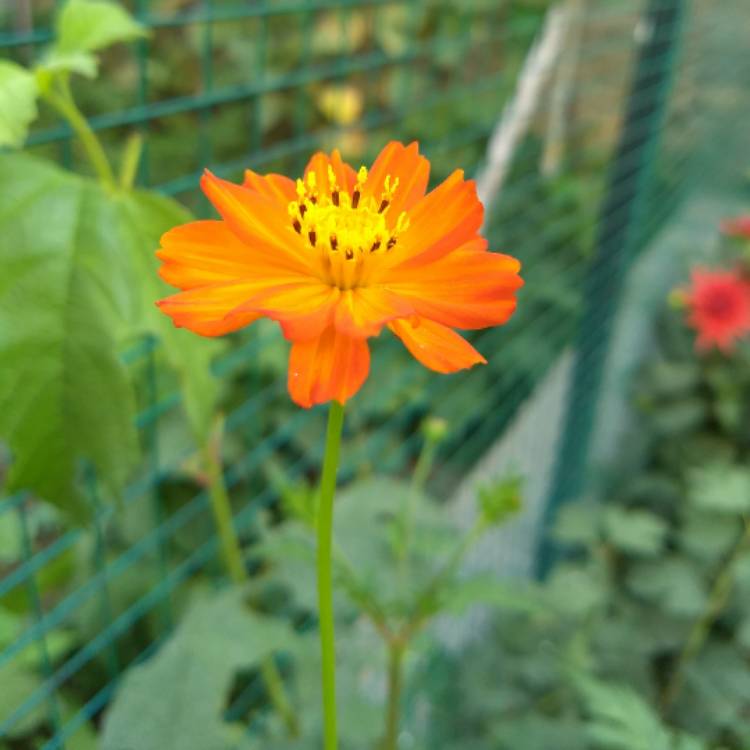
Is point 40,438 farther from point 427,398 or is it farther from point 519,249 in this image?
point 519,249

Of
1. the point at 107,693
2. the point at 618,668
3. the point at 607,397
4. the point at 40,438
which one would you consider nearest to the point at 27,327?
the point at 40,438

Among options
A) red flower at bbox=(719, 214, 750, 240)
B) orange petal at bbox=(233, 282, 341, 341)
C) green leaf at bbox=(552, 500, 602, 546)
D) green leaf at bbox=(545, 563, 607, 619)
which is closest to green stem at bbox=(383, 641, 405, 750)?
orange petal at bbox=(233, 282, 341, 341)

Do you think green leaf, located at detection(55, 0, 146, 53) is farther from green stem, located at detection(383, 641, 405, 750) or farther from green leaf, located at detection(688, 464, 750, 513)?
green leaf, located at detection(688, 464, 750, 513)

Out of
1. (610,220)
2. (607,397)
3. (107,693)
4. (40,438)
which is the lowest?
(107,693)

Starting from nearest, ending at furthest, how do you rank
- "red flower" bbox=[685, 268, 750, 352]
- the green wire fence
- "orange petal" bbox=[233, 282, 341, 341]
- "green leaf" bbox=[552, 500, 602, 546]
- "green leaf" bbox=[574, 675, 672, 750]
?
"orange petal" bbox=[233, 282, 341, 341] < "green leaf" bbox=[574, 675, 672, 750] < the green wire fence < "green leaf" bbox=[552, 500, 602, 546] < "red flower" bbox=[685, 268, 750, 352]

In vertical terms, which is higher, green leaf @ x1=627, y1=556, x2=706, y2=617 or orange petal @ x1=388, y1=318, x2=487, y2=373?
green leaf @ x1=627, y1=556, x2=706, y2=617

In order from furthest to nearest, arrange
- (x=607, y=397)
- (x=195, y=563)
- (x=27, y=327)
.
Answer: (x=607, y=397) < (x=195, y=563) < (x=27, y=327)

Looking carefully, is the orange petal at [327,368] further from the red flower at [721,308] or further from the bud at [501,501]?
the red flower at [721,308]
